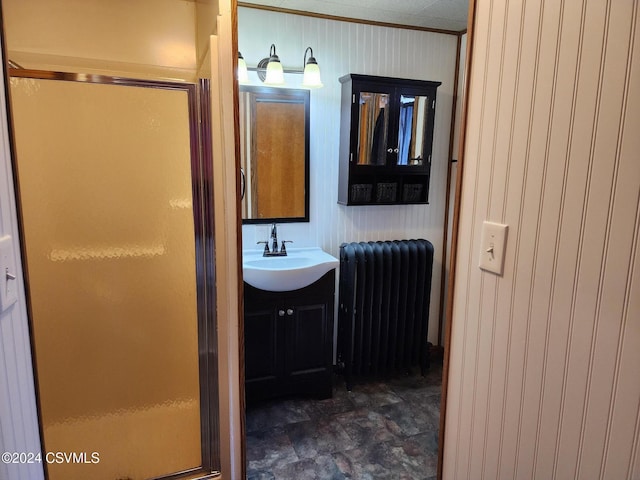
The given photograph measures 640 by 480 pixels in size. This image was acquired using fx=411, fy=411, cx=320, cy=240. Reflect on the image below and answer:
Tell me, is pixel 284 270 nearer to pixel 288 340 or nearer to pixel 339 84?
pixel 288 340

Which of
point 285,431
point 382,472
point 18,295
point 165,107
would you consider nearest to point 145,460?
point 285,431

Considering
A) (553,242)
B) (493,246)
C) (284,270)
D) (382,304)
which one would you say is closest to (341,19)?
(284,270)

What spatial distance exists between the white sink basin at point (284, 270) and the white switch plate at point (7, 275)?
1283mm

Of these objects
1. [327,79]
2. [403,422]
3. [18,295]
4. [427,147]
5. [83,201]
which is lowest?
[403,422]

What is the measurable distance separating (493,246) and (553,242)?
16 cm

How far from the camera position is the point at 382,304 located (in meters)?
2.72

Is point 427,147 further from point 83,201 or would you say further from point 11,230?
point 11,230

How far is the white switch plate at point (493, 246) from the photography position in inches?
36.8

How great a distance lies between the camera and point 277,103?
2512 mm

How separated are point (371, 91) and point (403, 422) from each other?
199 cm

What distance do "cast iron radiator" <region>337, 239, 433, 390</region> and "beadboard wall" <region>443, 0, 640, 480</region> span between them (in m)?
1.56

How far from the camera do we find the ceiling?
2316mm

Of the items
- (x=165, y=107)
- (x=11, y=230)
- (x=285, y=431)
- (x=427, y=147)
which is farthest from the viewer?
(x=427, y=147)

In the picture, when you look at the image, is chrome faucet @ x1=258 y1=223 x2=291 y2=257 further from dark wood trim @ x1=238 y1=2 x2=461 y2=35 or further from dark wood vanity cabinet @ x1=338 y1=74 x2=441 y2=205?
dark wood trim @ x1=238 y1=2 x2=461 y2=35
